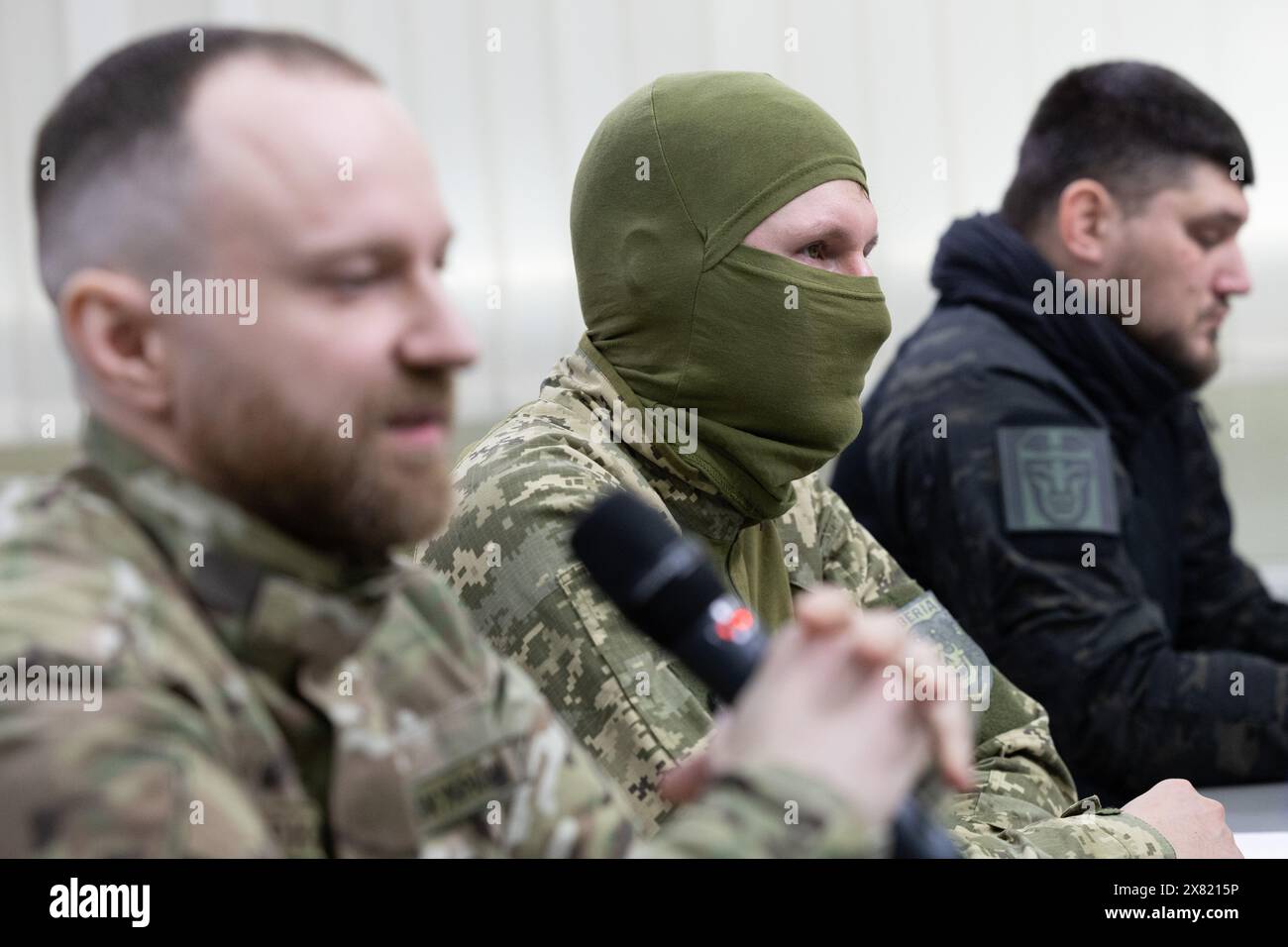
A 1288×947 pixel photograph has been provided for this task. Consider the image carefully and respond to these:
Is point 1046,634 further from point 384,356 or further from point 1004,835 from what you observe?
point 384,356

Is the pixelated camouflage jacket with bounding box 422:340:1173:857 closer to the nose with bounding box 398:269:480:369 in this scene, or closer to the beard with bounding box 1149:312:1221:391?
the nose with bounding box 398:269:480:369

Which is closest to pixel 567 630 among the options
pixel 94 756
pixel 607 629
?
pixel 607 629

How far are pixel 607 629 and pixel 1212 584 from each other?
163 centimetres

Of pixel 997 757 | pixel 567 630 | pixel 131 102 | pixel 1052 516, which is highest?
pixel 131 102

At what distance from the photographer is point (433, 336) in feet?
2.35

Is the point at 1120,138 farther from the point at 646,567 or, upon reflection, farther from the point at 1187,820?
the point at 646,567

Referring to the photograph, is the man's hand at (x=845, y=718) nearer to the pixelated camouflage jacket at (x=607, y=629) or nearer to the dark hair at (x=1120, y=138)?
the pixelated camouflage jacket at (x=607, y=629)

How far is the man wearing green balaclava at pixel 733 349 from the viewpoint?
1.49 m

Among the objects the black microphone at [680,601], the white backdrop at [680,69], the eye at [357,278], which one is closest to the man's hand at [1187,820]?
the black microphone at [680,601]

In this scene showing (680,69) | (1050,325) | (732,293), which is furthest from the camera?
(680,69)

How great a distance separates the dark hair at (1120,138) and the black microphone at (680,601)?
176 cm

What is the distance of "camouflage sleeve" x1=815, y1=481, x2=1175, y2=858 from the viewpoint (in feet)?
4.36

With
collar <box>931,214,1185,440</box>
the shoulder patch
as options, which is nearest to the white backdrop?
collar <box>931,214,1185,440</box>

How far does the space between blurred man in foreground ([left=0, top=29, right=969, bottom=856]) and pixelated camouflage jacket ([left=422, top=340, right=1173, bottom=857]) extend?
1.51ft
